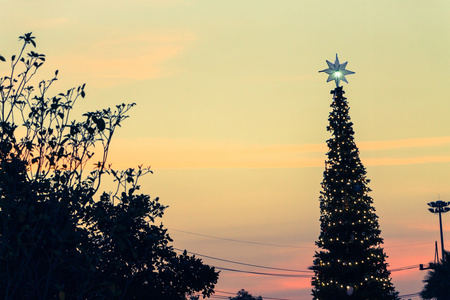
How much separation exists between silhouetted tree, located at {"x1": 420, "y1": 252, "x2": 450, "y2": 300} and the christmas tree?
13310 mm

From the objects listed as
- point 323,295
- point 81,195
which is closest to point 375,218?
point 323,295

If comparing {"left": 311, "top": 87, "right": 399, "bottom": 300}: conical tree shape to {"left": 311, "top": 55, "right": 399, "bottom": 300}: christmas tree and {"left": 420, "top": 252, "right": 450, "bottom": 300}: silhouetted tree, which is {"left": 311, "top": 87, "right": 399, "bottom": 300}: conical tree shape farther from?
{"left": 420, "top": 252, "right": 450, "bottom": 300}: silhouetted tree

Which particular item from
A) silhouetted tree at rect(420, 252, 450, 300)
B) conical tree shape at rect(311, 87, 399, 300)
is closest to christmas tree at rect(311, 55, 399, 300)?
conical tree shape at rect(311, 87, 399, 300)

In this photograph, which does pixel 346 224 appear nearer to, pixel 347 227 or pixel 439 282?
pixel 347 227

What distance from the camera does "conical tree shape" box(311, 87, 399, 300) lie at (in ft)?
165

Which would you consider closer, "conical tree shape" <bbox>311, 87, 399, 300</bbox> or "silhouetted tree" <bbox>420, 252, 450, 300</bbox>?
"conical tree shape" <bbox>311, 87, 399, 300</bbox>

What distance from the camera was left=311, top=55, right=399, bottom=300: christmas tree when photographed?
50.3 metres

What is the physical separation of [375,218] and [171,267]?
1380cm

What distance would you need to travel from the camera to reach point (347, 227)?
50.6 m

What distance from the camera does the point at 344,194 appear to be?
50500 millimetres

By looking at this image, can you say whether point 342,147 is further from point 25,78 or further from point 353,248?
point 25,78

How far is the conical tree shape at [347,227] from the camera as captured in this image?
165 ft

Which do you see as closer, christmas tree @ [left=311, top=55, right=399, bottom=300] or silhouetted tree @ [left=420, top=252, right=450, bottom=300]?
christmas tree @ [left=311, top=55, right=399, bottom=300]

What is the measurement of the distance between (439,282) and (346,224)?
16.7 m
